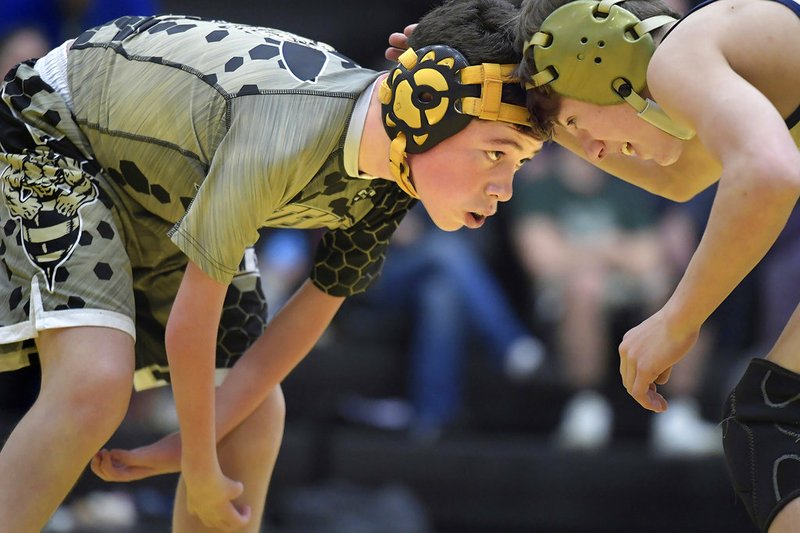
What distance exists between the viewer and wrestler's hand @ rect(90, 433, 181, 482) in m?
2.81

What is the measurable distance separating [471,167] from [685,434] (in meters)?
3.39

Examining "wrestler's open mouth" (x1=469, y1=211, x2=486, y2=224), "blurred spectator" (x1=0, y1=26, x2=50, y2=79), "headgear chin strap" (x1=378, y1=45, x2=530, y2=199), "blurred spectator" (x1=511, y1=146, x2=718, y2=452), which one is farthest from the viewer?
"blurred spectator" (x1=511, y1=146, x2=718, y2=452)

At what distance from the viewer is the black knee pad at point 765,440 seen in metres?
2.15

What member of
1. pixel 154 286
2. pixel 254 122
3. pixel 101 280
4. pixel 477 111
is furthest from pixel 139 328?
pixel 477 111

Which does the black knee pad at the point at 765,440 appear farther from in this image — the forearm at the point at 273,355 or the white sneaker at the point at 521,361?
the white sneaker at the point at 521,361

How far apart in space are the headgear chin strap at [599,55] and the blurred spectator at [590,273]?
335cm

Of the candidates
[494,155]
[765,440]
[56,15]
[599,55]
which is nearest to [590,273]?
[56,15]

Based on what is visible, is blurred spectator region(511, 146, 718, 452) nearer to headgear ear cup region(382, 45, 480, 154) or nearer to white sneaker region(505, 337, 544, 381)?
white sneaker region(505, 337, 544, 381)

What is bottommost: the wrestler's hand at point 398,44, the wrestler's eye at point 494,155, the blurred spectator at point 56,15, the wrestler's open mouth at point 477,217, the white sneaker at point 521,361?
the white sneaker at point 521,361

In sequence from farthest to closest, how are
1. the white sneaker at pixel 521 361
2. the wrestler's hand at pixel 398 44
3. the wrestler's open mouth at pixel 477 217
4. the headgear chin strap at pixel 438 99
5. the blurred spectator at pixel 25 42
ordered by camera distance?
1. the white sneaker at pixel 521 361
2. the blurred spectator at pixel 25 42
3. the wrestler's hand at pixel 398 44
4. the wrestler's open mouth at pixel 477 217
5. the headgear chin strap at pixel 438 99

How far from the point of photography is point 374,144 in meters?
2.54

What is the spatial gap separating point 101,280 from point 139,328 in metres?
0.41

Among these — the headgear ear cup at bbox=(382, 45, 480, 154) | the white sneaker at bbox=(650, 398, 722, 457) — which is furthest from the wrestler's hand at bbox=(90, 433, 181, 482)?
the white sneaker at bbox=(650, 398, 722, 457)

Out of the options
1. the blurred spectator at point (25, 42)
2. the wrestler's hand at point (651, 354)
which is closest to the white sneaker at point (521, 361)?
the blurred spectator at point (25, 42)
